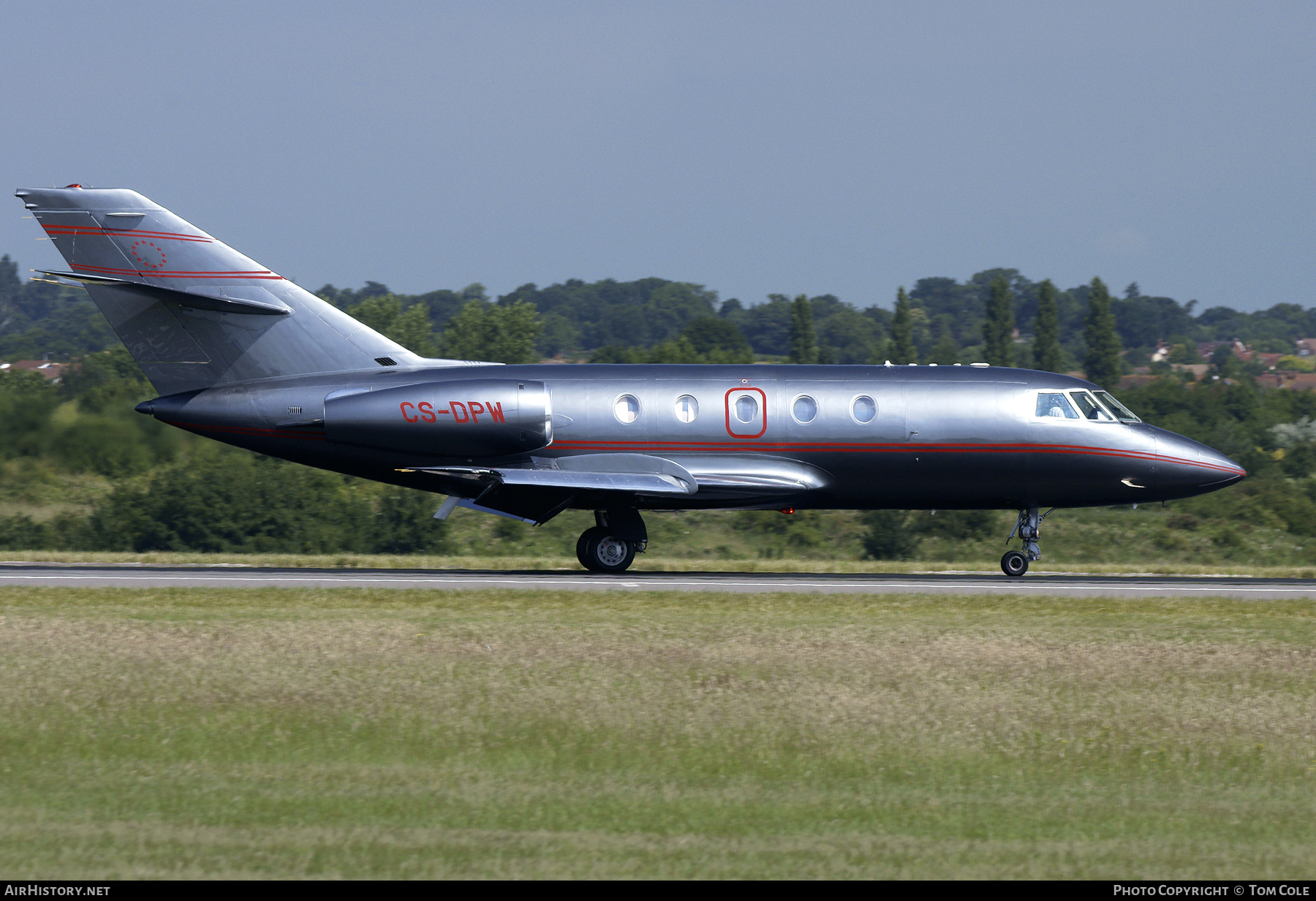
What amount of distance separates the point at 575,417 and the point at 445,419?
2341 mm

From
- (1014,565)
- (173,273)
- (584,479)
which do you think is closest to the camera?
(584,479)

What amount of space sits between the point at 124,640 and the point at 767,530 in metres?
31.6

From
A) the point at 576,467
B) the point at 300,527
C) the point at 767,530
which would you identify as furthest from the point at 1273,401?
the point at 576,467

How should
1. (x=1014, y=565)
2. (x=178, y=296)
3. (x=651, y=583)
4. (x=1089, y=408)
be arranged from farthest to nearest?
(x=1014, y=565), (x=1089, y=408), (x=178, y=296), (x=651, y=583)

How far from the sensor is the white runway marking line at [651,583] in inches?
907

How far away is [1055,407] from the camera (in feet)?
85.8

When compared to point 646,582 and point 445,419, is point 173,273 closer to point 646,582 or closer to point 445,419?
point 445,419

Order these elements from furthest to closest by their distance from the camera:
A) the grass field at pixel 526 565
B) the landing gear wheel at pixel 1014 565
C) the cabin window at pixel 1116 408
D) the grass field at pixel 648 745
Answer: the grass field at pixel 526 565 < the landing gear wheel at pixel 1014 565 < the cabin window at pixel 1116 408 < the grass field at pixel 648 745

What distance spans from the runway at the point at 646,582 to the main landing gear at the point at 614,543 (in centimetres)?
37

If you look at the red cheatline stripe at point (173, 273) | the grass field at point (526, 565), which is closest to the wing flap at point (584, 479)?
the grass field at point (526, 565)

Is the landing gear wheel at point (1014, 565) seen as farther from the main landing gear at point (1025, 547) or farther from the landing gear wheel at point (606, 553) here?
the landing gear wheel at point (606, 553)

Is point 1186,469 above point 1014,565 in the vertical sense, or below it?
above

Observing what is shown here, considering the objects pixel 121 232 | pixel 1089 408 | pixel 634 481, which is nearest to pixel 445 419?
pixel 634 481

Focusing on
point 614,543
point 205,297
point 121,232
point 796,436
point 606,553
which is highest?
point 121,232
